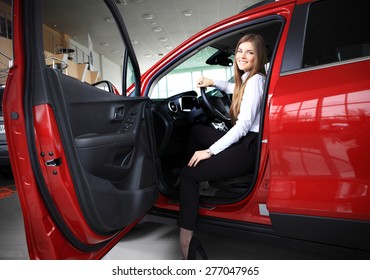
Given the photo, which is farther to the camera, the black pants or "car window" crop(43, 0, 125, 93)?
"car window" crop(43, 0, 125, 93)

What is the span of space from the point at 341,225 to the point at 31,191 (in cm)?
119

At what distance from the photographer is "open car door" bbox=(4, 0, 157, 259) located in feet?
3.01

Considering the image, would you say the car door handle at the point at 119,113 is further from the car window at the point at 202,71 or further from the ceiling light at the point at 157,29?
the ceiling light at the point at 157,29

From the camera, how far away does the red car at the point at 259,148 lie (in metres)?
0.94

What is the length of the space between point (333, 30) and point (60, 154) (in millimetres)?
1296

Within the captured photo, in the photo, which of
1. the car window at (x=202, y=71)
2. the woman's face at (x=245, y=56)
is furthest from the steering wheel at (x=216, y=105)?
the woman's face at (x=245, y=56)

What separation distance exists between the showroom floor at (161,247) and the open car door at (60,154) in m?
0.44

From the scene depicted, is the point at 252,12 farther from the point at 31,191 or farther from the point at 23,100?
the point at 31,191

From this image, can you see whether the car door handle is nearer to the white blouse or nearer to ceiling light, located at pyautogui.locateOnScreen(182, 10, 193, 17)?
the white blouse

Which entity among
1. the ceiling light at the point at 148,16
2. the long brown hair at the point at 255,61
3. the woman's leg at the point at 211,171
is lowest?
the woman's leg at the point at 211,171

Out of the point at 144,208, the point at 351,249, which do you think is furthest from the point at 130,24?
the point at 351,249

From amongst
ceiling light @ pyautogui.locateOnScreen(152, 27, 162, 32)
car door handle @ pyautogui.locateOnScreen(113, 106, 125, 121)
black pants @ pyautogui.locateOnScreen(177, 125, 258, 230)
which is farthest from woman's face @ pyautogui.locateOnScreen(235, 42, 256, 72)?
ceiling light @ pyautogui.locateOnScreen(152, 27, 162, 32)

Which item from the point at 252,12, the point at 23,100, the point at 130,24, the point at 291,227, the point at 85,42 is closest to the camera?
the point at 23,100

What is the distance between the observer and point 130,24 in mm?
8430
